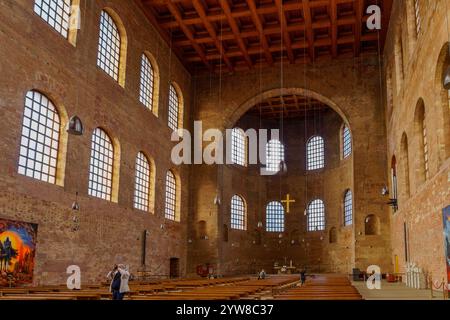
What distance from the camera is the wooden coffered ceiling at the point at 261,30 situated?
74.4 ft

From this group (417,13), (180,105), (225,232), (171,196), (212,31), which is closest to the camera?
(417,13)

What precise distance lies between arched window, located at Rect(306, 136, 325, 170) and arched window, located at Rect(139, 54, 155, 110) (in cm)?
1701

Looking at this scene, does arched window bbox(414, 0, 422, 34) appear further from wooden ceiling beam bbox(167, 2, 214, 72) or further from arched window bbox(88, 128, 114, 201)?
arched window bbox(88, 128, 114, 201)

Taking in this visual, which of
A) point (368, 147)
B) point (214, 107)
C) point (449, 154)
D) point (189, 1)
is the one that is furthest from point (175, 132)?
point (449, 154)

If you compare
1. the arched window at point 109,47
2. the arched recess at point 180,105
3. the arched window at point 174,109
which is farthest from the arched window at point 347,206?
the arched window at point 109,47

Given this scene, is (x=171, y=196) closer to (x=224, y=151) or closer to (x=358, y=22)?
(x=224, y=151)

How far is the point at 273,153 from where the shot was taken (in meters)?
38.3

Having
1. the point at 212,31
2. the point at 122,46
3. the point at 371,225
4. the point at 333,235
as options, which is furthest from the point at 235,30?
the point at 333,235

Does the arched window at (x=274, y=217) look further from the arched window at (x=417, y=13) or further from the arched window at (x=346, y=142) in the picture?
the arched window at (x=417, y=13)

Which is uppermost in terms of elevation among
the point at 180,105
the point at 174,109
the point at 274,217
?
the point at 180,105

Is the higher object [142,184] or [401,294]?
[142,184]

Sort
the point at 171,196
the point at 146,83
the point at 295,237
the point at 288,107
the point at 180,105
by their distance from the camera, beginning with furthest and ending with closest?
the point at 295,237 < the point at 288,107 < the point at 180,105 < the point at 171,196 < the point at 146,83

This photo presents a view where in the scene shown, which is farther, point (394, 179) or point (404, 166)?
point (394, 179)

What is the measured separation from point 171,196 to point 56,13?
501 inches
